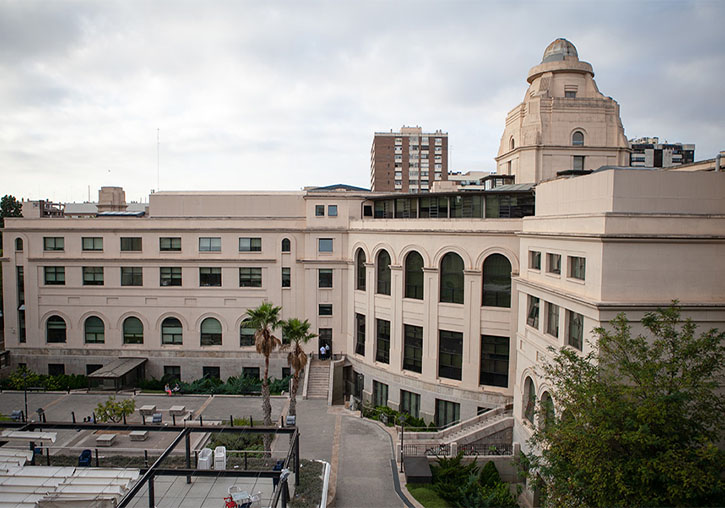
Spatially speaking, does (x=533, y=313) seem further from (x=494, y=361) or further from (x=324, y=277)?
(x=324, y=277)

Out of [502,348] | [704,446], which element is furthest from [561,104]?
[704,446]

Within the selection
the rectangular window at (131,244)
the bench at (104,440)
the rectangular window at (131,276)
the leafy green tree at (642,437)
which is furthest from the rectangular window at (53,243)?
the leafy green tree at (642,437)

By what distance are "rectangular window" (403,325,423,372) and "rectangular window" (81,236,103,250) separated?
2853cm

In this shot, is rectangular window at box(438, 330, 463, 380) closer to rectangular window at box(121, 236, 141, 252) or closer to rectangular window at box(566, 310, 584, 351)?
rectangular window at box(566, 310, 584, 351)

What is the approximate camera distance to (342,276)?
145 feet

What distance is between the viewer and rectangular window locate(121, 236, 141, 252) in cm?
4594

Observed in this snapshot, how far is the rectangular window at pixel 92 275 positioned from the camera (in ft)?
152

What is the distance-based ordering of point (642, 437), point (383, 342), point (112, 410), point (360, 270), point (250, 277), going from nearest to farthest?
point (642, 437) → point (112, 410) → point (383, 342) → point (360, 270) → point (250, 277)

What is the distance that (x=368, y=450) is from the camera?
3016 cm

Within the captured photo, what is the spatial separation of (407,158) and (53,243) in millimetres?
89788

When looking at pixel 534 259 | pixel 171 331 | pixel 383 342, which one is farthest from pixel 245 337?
pixel 534 259

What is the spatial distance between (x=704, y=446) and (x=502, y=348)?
1876 centimetres

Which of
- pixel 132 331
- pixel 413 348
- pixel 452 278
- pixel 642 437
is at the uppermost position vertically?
pixel 452 278

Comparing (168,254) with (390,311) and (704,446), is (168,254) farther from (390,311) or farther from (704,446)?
(704,446)
